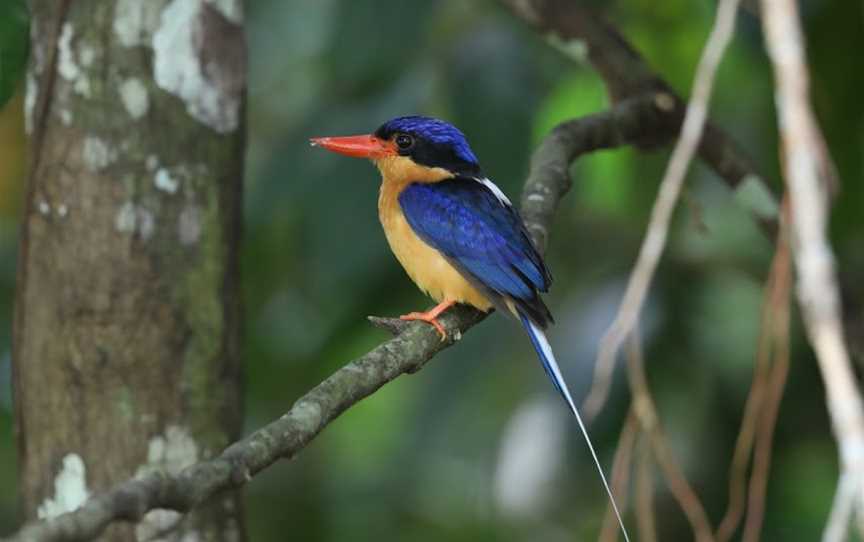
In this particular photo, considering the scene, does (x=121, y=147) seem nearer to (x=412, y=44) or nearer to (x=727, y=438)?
Result: (x=412, y=44)

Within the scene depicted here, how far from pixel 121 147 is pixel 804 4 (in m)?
1.99

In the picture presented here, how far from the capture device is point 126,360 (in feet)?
10.1

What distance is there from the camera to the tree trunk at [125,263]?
3.07m

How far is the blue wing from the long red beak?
23 cm

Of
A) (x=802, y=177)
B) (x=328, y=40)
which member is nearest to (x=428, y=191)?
(x=328, y=40)

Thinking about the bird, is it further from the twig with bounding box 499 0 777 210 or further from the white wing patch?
the twig with bounding box 499 0 777 210

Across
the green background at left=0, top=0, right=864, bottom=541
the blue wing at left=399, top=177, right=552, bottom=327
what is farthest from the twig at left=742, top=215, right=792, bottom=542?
the green background at left=0, top=0, right=864, bottom=541

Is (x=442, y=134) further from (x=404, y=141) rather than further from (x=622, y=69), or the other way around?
(x=622, y=69)

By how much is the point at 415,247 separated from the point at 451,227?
0.12 m

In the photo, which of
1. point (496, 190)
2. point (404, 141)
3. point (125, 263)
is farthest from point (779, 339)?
point (404, 141)

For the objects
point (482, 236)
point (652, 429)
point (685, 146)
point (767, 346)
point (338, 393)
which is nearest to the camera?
point (685, 146)

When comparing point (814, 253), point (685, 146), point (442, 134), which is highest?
point (442, 134)

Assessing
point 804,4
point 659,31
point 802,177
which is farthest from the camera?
point 659,31

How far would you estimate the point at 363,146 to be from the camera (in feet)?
13.2
